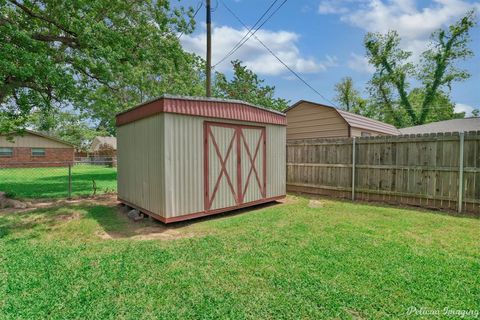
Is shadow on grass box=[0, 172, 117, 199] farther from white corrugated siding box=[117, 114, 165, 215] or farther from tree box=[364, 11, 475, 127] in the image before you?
tree box=[364, 11, 475, 127]

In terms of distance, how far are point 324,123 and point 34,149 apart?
2586cm

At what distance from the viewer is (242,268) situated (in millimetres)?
3109

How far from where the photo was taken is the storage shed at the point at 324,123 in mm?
9984

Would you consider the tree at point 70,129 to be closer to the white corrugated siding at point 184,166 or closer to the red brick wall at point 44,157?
the red brick wall at point 44,157

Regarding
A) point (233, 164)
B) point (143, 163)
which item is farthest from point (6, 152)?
point (233, 164)

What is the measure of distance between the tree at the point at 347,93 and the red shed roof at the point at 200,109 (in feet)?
79.6

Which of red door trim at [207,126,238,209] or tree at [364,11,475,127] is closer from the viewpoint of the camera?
red door trim at [207,126,238,209]

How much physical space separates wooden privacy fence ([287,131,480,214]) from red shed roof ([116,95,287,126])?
94.1 inches

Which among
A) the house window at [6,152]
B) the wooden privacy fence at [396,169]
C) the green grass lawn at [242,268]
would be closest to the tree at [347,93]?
the wooden privacy fence at [396,169]

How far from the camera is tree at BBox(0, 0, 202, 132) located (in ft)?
19.8

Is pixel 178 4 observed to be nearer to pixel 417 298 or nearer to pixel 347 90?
pixel 417 298

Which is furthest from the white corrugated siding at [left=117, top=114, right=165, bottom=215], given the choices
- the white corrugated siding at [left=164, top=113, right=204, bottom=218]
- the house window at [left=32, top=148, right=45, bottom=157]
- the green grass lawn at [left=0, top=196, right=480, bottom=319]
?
the house window at [left=32, top=148, right=45, bottom=157]

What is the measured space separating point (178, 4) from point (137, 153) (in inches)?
284

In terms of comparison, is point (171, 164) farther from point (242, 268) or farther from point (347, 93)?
point (347, 93)
